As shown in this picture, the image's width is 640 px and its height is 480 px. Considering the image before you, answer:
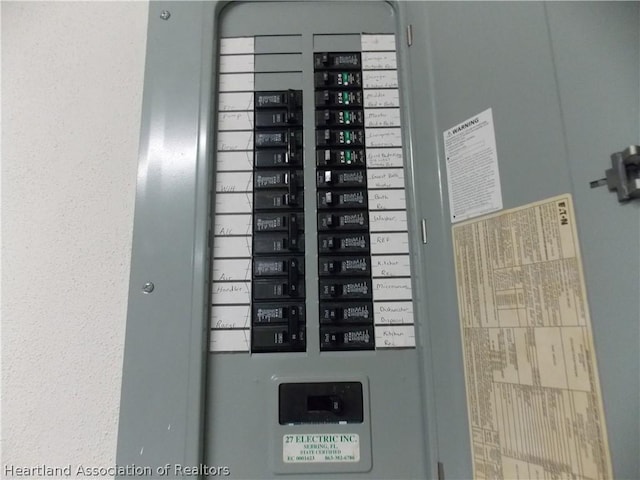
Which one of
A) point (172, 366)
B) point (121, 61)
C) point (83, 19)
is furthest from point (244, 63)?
point (172, 366)

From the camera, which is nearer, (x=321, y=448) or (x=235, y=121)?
(x=321, y=448)

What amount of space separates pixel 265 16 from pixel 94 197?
46 centimetres

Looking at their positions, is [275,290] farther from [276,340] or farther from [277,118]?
[277,118]

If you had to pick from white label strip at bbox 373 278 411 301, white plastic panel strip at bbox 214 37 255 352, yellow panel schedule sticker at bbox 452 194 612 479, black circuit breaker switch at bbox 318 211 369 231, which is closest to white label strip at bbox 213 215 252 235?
white plastic panel strip at bbox 214 37 255 352

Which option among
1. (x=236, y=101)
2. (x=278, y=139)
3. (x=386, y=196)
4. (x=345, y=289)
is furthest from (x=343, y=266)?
(x=236, y=101)

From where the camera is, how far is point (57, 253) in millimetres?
762

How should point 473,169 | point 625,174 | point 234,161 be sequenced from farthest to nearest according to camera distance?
point 234,161 < point 473,169 < point 625,174

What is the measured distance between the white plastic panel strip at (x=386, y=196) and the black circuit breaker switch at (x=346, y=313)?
0.01 meters

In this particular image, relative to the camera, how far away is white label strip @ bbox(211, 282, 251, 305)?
2.23 feet

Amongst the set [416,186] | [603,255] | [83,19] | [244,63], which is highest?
[83,19]

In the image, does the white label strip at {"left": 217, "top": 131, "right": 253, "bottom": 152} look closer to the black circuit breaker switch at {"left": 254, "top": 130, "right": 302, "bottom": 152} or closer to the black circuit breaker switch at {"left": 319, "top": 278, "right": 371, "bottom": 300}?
the black circuit breaker switch at {"left": 254, "top": 130, "right": 302, "bottom": 152}

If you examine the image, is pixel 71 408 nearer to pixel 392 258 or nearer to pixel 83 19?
pixel 392 258

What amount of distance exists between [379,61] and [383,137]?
0.48 ft

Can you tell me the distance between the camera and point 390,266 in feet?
2.28
